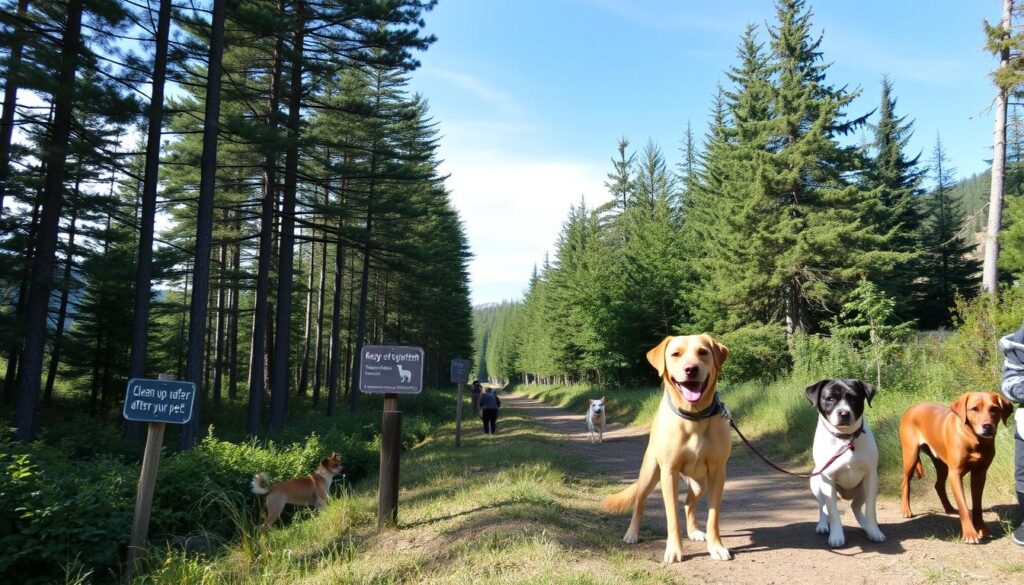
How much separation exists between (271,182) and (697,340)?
14.4 meters

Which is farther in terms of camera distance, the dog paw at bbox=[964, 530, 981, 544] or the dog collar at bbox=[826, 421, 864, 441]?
the dog paw at bbox=[964, 530, 981, 544]

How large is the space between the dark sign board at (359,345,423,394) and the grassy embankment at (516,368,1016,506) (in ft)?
19.6

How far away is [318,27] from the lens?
14.5 metres

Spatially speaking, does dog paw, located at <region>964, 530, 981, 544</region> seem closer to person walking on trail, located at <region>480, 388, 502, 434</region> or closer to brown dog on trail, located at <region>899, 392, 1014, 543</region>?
brown dog on trail, located at <region>899, 392, 1014, 543</region>

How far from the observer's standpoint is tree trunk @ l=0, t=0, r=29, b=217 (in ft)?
31.0

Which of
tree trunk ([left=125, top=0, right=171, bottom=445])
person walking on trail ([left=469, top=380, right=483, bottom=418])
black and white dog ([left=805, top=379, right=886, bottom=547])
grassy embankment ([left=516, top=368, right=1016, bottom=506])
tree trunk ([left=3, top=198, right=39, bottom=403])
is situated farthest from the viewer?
person walking on trail ([left=469, top=380, right=483, bottom=418])

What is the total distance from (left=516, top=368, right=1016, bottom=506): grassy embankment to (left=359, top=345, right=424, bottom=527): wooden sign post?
19.7 ft

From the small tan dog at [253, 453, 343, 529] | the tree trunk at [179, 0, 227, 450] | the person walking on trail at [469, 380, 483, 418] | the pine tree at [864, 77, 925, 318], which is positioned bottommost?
the person walking on trail at [469, 380, 483, 418]

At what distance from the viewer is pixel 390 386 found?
225 inches

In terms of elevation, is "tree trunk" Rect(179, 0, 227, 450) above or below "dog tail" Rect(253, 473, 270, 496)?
above

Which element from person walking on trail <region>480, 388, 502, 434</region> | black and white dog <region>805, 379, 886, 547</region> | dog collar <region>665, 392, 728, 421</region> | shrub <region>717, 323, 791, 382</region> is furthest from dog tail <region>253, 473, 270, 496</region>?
shrub <region>717, 323, 791, 382</region>

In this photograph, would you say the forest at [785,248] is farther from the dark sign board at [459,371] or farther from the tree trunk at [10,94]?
the tree trunk at [10,94]

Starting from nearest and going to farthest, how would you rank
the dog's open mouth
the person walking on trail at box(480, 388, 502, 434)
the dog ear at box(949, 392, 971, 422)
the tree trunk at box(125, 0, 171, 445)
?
the dog's open mouth → the dog ear at box(949, 392, 971, 422) → the tree trunk at box(125, 0, 171, 445) → the person walking on trail at box(480, 388, 502, 434)

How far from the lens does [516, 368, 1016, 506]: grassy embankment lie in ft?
20.5
